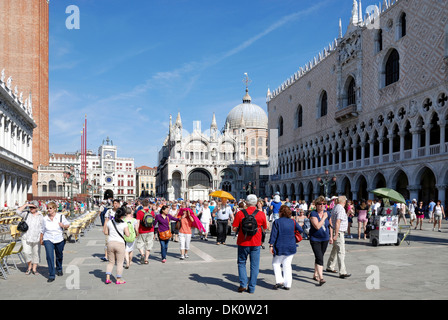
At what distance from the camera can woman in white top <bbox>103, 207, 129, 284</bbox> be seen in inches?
298

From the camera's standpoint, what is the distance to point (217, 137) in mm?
79000

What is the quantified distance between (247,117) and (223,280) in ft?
270

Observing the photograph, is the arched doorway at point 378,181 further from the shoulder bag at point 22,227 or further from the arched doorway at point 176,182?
the arched doorway at point 176,182

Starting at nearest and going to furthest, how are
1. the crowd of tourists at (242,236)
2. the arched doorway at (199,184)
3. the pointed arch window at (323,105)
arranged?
the crowd of tourists at (242,236) → the pointed arch window at (323,105) → the arched doorway at (199,184)

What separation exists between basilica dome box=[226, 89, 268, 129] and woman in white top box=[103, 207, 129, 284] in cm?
7940

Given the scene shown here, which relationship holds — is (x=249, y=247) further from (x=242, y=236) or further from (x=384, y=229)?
(x=384, y=229)

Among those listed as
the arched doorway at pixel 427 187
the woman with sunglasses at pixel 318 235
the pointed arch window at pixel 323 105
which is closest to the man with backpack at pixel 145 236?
the woman with sunglasses at pixel 318 235

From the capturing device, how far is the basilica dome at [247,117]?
88.5m

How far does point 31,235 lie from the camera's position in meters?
8.84

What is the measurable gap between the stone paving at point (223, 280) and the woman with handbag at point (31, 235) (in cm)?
30

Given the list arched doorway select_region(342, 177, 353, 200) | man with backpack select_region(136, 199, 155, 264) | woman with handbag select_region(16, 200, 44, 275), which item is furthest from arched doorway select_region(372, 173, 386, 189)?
woman with handbag select_region(16, 200, 44, 275)

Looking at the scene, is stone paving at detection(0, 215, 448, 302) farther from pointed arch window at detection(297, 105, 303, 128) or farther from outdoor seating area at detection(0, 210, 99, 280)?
pointed arch window at detection(297, 105, 303, 128)

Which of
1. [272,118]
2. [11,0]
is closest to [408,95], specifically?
[272,118]

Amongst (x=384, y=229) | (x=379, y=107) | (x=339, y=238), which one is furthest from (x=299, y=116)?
(x=339, y=238)
